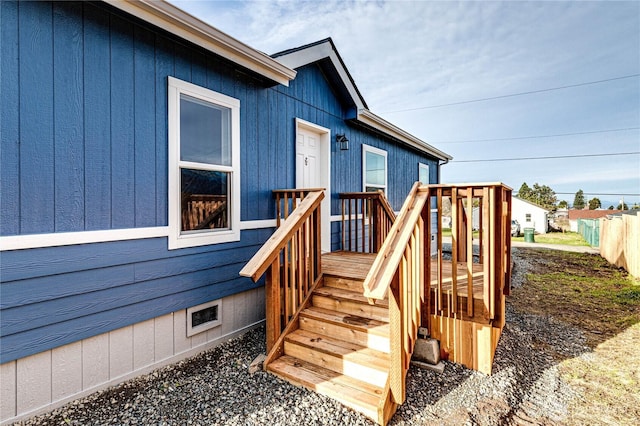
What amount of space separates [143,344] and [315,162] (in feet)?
11.6

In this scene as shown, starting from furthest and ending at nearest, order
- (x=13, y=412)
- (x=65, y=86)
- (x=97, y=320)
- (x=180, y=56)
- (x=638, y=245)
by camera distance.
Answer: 1. (x=638, y=245)
2. (x=180, y=56)
3. (x=97, y=320)
4. (x=65, y=86)
5. (x=13, y=412)

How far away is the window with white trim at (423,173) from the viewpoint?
926 cm

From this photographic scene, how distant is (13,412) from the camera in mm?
2123

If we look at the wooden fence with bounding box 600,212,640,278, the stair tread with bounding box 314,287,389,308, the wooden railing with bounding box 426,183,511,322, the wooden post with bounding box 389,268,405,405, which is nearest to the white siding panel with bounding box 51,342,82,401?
the stair tread with bounding box 314,287,389,308

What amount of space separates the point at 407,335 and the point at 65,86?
336 centimetres

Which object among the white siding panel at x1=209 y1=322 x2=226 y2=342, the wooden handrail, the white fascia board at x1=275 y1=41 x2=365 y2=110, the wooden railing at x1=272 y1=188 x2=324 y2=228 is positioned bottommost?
the white siding panel at x1=209 y1=322 x2=226 y2=342

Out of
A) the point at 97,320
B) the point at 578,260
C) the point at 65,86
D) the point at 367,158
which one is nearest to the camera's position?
the point at 65,86

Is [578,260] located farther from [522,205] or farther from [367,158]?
[522,205]

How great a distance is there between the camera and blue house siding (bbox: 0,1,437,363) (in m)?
2.12

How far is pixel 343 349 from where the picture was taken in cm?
272

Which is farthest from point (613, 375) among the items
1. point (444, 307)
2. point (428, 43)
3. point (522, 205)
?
point (522, 205)

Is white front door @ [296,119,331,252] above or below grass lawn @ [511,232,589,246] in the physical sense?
above

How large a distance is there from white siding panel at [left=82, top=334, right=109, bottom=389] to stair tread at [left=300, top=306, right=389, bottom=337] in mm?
1783

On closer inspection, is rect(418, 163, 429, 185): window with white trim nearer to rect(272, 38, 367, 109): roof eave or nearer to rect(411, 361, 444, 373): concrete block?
→ rect(272, 38, 367, 109): roof eave
